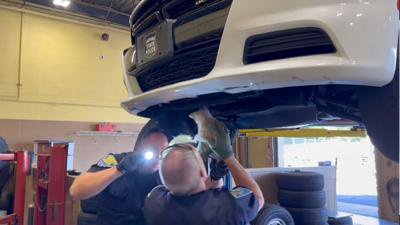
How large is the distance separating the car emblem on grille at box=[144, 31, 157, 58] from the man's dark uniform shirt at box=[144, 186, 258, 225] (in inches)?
25.7

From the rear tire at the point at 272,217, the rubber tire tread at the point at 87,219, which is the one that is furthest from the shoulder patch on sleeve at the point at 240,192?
the rubber tire tread at the point at 87,219

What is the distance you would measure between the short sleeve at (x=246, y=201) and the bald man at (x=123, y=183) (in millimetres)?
490

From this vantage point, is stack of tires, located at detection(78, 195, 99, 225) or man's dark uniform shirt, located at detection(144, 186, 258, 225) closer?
man's dark uniform shirt, located at detection(144, 186, 258, 225)

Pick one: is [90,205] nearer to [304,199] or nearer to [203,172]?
[203,172]

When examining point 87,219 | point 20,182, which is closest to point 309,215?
point 87,219

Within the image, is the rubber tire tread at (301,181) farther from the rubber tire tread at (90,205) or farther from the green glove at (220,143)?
the rubber tire tread at (90,205)

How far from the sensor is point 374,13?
3.25 feet

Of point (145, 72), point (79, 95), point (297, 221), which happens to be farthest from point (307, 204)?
point (79, 95)

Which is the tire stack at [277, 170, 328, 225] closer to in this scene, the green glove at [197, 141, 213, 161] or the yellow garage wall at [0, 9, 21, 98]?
the green glove at [197, 141, 213, 161]

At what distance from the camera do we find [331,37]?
3.27 ft

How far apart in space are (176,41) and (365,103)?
70cm

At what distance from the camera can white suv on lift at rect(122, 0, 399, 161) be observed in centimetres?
99

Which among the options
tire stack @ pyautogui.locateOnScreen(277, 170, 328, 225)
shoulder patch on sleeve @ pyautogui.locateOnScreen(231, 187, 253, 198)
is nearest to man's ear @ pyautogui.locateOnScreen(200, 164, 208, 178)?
shoulder patch on sleeve @ pyautogui.locateOnScreen(231, 187, 253, 198)

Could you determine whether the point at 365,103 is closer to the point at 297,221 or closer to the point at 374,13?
the point at 374,13
